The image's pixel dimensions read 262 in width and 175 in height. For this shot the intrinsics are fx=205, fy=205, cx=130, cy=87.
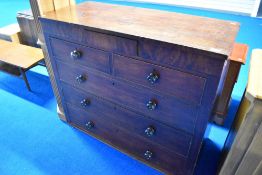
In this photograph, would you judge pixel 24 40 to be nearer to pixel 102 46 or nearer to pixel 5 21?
pixel 5 21

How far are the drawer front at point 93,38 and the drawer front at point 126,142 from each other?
551 millimetres

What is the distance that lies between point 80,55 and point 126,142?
2.21 ft

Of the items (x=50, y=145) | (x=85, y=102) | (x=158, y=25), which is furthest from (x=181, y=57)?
(x=50, y=145)

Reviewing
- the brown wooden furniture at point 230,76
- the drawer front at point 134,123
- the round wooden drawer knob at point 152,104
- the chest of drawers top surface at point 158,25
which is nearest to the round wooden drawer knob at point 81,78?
the drawer front at point 134,123

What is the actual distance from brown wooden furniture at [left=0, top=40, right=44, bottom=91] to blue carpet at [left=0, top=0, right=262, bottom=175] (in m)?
0.29

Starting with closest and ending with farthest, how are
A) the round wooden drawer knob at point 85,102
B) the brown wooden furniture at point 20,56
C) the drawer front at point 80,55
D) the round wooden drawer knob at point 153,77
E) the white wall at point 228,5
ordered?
the round wooden drawer knob at point 153,77, the drawer front at point 80,55, the round wooden drawer knob at point 85,102, the brown wooden furniture at point 20,56, the white wall at point 228,5

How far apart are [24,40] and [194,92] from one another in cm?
246

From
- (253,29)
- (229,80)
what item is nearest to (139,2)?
(253,29)

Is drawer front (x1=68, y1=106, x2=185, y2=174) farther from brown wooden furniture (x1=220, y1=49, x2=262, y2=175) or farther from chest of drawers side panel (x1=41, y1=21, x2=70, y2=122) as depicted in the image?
brown wooden furniture (x1=220, y1=49, x2=262, y2=175)

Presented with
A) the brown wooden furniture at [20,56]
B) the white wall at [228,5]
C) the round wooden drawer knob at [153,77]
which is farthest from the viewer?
the white wall at [228,5]

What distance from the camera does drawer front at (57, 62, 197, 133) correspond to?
1.03 m

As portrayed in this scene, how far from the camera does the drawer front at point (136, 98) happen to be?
103cm

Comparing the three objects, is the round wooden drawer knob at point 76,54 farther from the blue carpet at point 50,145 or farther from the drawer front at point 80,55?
the blue carpet at point 50,145

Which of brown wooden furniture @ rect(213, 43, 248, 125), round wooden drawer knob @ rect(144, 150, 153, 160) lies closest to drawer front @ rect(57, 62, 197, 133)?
round wooden drawer knob @ rect(144, 150, 153, 160)
